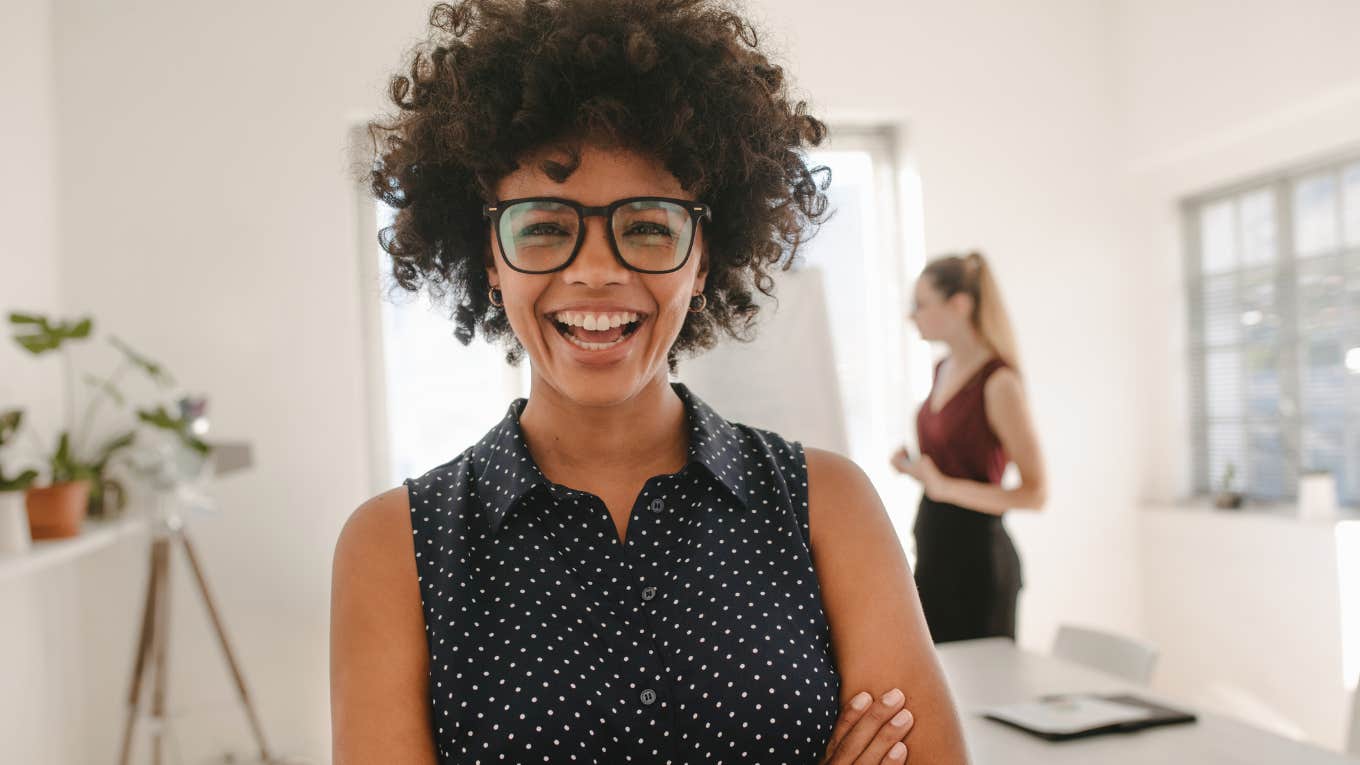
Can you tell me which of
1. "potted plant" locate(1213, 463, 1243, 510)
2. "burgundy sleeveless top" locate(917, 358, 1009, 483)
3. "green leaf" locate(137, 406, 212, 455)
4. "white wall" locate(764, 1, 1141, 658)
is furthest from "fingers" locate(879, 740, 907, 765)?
"potted plant" locate(1213, 463, 1243, 510)

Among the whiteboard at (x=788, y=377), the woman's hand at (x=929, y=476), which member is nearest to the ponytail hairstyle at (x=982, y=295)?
the woman's hand at (x=929, y=476)

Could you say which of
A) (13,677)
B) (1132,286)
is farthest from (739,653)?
(1132,286)

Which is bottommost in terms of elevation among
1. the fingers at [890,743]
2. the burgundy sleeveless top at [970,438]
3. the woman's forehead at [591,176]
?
the fingers at [890,743]

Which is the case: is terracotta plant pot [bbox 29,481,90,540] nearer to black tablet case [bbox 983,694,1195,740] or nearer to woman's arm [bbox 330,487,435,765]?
woman's arm [bbox 330,487,435,765]

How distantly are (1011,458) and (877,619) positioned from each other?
2.18 m

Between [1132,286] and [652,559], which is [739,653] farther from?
[1132,286]

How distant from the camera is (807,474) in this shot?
1448mm

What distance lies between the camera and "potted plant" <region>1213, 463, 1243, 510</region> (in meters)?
4.82

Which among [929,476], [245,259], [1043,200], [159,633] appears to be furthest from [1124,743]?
[245,259]

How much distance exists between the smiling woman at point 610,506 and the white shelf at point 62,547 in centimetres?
192

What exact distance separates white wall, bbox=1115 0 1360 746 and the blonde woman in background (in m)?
1.71

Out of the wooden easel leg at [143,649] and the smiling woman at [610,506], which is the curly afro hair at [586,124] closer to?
the smiling woman at [610,506]

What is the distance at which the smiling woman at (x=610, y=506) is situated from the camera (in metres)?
1.24

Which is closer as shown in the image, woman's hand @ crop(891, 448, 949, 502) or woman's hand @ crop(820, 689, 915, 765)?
woman's hand @ crop(820, 689, 915, 765)
